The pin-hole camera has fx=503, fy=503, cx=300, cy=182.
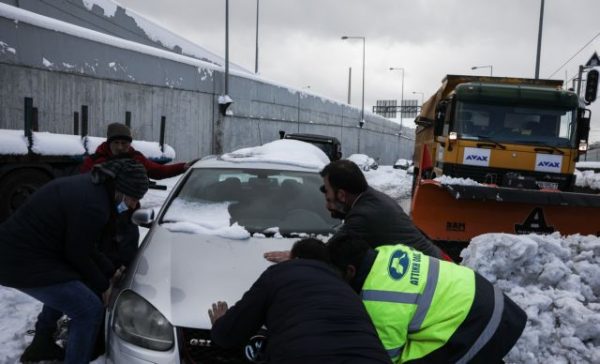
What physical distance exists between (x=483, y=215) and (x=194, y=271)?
15.1ft

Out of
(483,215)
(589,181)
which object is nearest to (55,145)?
(483,215)

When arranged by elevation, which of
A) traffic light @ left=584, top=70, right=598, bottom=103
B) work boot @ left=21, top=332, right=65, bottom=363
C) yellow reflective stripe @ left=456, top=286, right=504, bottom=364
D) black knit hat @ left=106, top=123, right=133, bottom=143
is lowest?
work boot @ left=21, top=332, right=65, bottom=363

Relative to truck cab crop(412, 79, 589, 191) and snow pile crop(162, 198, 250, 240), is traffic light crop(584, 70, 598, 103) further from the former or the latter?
snow pile crop(162, 198, 250, 240)

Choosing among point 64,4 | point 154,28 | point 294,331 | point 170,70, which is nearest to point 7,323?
point 294,331

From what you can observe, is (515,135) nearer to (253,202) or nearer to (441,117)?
(441,117)

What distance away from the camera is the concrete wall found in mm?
10320

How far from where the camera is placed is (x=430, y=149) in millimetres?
9961

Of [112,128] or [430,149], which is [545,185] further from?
[112,128]

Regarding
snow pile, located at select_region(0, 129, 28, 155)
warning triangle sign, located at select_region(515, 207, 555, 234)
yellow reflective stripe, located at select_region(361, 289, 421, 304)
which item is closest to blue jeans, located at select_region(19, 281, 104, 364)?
yellow reflective stripe, located at select_region(361, 289, 421, 304)

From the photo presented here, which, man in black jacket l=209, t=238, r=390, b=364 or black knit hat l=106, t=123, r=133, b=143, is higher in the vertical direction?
black knit hat l=106, t=123, r=133, b=143

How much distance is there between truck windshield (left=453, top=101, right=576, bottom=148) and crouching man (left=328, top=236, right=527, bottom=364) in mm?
6058

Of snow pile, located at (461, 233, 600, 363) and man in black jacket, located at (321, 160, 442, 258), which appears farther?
snow pile, located at (461, 233, 600, 363)

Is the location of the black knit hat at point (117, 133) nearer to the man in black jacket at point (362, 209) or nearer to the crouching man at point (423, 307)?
the man in black jacket at point (362, 209)

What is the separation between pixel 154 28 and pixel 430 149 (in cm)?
1855
